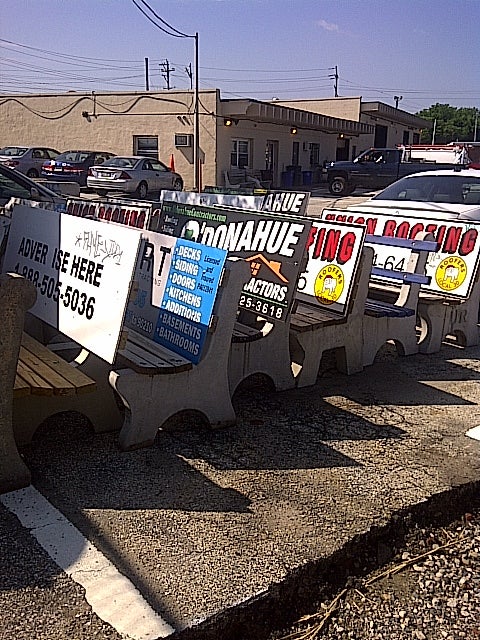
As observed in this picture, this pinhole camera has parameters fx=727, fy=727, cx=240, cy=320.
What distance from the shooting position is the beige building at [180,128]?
31.3 metres

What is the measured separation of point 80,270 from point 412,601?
292 cm

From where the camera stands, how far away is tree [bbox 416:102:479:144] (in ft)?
403

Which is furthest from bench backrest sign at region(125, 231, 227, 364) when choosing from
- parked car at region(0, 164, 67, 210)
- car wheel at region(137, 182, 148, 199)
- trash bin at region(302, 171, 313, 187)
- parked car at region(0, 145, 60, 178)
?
trash bin at region(302, 171, 313, 187)

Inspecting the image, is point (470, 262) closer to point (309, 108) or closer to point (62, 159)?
point (62, 159)

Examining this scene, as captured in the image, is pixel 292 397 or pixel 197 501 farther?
pixel 292 397

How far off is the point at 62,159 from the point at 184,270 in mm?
25936

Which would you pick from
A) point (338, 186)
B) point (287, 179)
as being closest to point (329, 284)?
point (338, 186)

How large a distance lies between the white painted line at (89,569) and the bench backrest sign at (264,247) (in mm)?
2227

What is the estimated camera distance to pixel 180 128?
3189 centimetres

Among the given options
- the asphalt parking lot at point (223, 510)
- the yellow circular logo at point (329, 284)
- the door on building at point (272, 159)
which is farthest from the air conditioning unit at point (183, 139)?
the asphalt parking lot at point (223, 510)

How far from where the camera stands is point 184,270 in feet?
15.8

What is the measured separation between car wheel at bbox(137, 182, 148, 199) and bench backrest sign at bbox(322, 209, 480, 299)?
20.1m

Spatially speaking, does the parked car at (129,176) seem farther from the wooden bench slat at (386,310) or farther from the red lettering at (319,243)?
the wooden bench slat at (386,310)

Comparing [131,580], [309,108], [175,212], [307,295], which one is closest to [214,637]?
[131,580]
